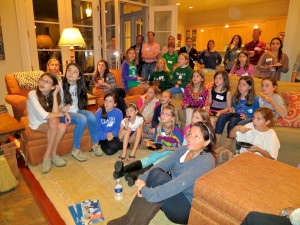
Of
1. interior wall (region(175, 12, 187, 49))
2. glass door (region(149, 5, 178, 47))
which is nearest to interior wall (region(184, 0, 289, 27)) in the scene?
interior wall (region(175, 12, 187, 49))

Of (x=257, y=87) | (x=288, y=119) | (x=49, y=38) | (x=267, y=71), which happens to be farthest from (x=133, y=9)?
(x=288, y=119)

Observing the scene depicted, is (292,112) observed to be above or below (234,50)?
below

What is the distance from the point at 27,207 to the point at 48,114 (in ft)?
2.94

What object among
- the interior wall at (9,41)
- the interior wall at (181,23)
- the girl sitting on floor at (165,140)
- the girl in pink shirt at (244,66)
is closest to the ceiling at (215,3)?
the interior wall at (181,23)

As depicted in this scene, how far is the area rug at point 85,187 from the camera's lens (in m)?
1.81

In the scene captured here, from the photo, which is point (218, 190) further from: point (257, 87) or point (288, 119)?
point (257, 87)

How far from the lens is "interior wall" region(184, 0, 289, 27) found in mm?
7266

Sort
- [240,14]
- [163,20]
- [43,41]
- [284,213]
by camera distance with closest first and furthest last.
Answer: [284,213], [43,41], [163,20], [240,14]

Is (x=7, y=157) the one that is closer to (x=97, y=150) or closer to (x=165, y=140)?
(x=97, y=150)

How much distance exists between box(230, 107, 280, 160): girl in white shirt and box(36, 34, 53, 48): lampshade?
13.5 ft

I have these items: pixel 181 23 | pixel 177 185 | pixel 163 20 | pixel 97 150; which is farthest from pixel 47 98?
pixel 181 23

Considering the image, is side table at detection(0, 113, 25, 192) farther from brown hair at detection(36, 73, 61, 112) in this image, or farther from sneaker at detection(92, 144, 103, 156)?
sneaker at detection(92, 144, 103, 156)

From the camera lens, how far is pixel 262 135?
86.4 inches

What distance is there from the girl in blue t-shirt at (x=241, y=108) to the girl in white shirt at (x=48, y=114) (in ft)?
5.90
